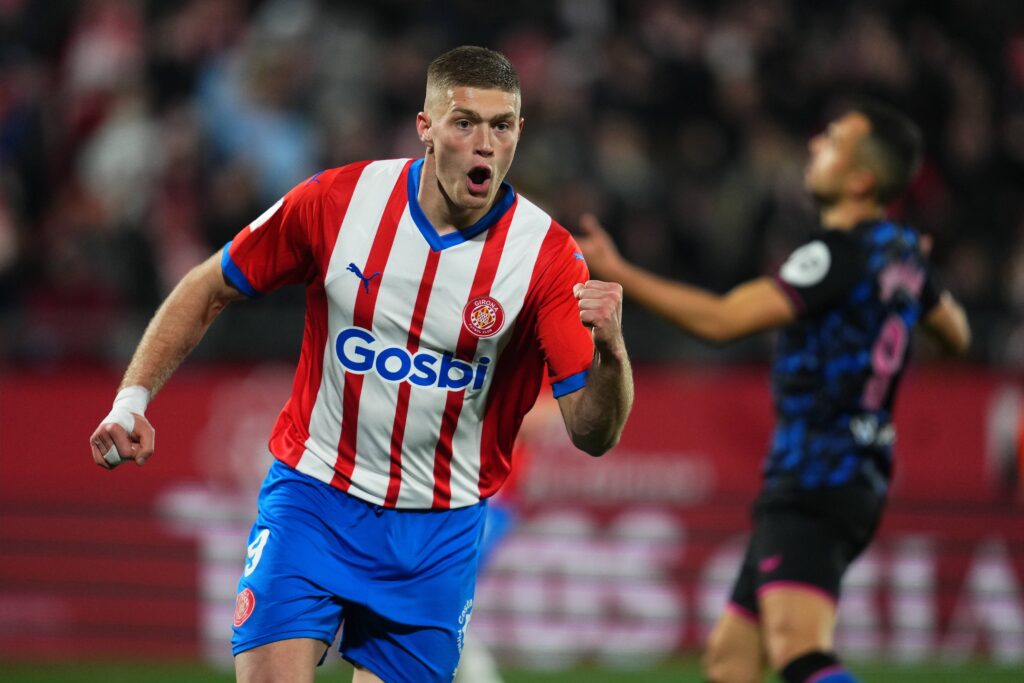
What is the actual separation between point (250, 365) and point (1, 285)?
2137 millimetres

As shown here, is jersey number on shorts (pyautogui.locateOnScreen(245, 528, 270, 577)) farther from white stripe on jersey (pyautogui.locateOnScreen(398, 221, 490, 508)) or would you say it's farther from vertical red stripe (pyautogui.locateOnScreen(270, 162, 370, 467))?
white stripe on jersey (pyautogui.locateOnScreen(398, 221, 490, 508))

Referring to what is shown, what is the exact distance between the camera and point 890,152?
19.2ft

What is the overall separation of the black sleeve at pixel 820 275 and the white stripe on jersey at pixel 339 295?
172 cm

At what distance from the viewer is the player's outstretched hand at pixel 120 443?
13.7ft

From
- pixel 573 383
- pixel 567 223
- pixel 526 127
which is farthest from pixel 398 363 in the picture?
pixel 526 127

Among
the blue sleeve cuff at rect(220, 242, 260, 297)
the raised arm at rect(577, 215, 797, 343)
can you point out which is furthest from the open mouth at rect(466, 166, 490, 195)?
the raised arm at rect(577, 215, 797, 343)

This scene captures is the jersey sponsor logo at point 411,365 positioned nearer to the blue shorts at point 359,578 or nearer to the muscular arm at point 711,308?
the blue shorts at point 359,578

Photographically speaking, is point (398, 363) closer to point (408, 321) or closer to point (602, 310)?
point (408, 321)

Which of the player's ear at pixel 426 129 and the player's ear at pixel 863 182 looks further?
the player's ear at pixel 863 182

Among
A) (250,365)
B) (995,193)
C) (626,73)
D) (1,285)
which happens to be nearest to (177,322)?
(250,365)

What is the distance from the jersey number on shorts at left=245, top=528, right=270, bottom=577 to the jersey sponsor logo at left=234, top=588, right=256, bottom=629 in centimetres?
8

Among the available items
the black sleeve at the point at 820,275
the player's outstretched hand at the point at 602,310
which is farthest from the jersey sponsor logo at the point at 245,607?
the black sleeve at the point at 820,275

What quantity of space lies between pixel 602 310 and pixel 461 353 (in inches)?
26.6

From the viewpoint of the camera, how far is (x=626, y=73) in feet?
40.1
